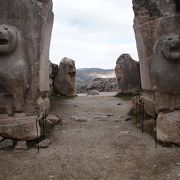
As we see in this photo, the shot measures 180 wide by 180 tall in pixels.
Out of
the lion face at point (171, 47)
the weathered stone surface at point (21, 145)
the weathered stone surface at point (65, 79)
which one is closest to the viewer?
the lion face at point (171, 47)

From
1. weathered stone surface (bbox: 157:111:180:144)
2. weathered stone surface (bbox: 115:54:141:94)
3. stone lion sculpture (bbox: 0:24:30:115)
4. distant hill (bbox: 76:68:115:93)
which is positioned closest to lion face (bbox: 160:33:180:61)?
weathered stone surface (bbox: 157:111:180:144)

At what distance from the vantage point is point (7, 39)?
5.76 m

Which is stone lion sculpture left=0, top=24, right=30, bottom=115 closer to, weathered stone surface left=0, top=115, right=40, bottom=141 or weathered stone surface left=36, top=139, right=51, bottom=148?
weathered stone surface left=0, top=115, right=40, bottom=141

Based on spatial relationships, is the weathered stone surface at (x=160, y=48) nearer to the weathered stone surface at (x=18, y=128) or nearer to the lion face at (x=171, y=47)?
the lion face at (x=171, y=47)

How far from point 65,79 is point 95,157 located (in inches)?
309

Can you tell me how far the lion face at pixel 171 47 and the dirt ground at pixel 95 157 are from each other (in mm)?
1472

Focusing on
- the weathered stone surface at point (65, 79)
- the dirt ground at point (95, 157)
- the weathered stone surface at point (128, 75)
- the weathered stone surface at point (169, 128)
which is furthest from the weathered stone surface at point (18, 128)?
the weathered stone surface at point (128, 75)

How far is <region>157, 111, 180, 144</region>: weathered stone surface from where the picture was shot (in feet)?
18.8

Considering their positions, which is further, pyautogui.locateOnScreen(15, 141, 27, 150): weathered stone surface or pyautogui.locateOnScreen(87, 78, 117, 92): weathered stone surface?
pyautogui.locateOnScreen(87, 78, 117, 92): weathered stone surface

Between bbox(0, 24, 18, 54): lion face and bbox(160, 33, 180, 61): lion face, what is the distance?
8.06 feet

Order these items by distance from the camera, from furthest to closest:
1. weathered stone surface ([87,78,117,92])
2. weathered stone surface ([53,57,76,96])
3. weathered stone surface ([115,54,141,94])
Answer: weathered stone surface ([87,78,117,92]) < weathered stone surface ([53,57,76,96]) < weathered stone surface ([115,54,141,94])

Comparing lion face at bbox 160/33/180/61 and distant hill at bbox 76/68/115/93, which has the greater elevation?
lion face at bbox 160/33/180/61


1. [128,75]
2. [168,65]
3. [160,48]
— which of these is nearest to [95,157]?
[168,65]

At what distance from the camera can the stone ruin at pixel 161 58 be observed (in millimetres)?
5777
